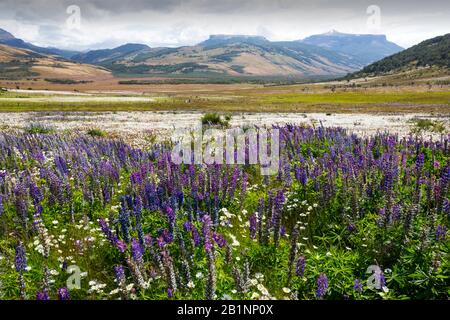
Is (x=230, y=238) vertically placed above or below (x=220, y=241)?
below

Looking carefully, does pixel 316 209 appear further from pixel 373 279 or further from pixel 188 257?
pixel 188 257

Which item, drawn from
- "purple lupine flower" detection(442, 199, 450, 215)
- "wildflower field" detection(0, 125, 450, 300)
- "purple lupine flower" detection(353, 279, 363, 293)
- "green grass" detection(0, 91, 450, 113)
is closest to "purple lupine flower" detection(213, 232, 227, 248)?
"wildflower field" detection(0, 125, 450, 300)

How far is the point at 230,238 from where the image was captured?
6879 millimetres

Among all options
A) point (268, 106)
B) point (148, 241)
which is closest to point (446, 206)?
point (148, 241)

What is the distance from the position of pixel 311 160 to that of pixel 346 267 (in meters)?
5.85

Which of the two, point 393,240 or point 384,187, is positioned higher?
point 384,187

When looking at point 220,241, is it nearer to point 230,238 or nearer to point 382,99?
point 230,238

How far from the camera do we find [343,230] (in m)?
6.80

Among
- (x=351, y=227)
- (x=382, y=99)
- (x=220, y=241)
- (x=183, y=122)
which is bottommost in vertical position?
(x=351, y=227)

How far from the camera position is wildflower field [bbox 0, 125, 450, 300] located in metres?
5.09

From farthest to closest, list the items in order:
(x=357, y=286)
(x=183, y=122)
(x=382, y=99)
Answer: (x=382, y=99) < (x=183, y=122) < (x=357, y=286)

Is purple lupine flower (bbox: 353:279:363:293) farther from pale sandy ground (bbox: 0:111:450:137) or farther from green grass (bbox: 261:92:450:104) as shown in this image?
green grass (bbox: 261:92:450:104)

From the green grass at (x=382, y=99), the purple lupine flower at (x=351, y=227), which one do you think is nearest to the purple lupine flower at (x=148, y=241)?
the purple lupine flower at (x=351, y=227)
